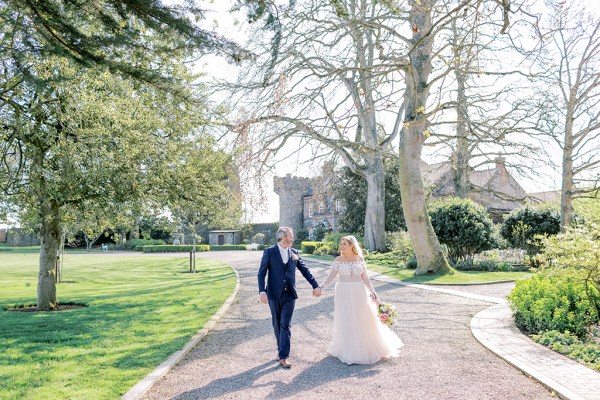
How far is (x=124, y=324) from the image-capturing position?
29.3 ft

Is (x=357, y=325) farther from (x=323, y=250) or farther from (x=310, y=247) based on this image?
(x=310, y=247)

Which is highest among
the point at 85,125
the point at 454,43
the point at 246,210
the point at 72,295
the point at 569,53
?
the point at 569,53

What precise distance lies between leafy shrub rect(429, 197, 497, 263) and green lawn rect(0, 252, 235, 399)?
1066cm

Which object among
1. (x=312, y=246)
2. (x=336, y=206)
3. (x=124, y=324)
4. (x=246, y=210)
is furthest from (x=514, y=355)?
(x=336, y=206)

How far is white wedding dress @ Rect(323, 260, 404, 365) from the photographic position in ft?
20.0

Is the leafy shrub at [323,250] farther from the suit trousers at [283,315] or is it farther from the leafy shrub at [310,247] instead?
the suit trousers at [283,315]

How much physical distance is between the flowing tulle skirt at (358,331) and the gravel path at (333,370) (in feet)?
0.49

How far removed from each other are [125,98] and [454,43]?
377 inches

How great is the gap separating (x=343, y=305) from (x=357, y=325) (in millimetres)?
331

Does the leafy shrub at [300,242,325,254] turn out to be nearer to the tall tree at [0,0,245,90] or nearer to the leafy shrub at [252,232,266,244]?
the leafy shrub at [252,232,266,244]

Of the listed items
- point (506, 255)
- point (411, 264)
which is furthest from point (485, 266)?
point (506, 255)

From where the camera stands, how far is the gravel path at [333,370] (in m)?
4.87

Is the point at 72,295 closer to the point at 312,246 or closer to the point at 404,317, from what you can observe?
the point at 404,317

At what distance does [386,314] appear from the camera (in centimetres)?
645
